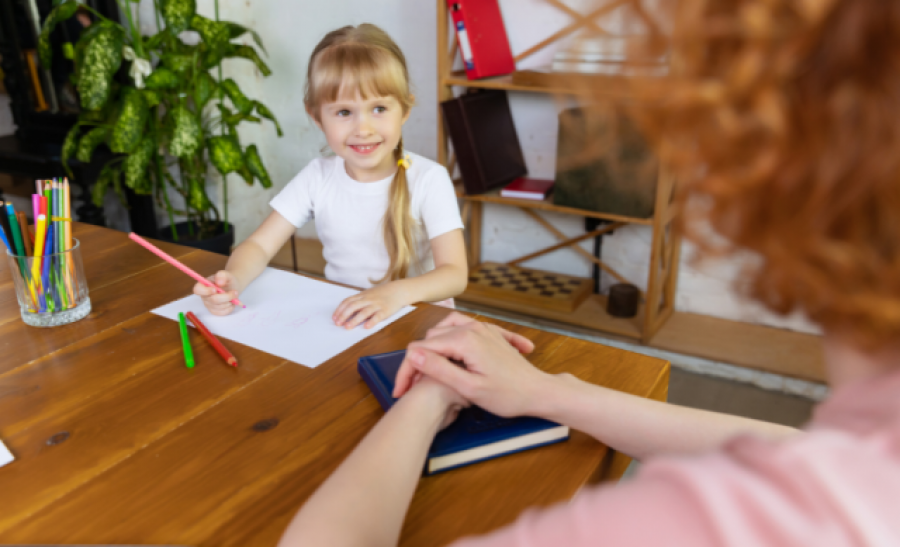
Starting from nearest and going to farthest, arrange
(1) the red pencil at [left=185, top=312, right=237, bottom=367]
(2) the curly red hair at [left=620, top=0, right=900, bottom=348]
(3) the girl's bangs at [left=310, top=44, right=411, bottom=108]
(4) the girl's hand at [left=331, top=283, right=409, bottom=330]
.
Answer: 1. (2) the curly red hair at [left=620, top=0, right=900, bottom=348]
2. (1) the red pencil at [left=185, top=312, right=237, bottom=367]
3. (4) the girl's hand at [left=331, top=283, right=409, bottom=330]
4. (3) the girl's bangs at [left=310, top=44, right=411, bottom=108]

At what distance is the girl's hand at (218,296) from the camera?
1011 mm

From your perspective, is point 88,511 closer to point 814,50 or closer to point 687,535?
→ point 687,535

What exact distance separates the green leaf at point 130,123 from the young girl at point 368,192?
98cm

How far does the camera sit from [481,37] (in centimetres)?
230

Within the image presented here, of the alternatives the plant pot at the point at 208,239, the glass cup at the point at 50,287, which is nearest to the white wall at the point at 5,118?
the plant pot at the point at 208,239

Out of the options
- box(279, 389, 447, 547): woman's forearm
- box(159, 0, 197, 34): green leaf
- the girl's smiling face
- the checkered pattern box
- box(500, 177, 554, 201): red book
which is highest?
box(159, 0, 197, 34): green leaf

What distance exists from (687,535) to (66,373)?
791mm

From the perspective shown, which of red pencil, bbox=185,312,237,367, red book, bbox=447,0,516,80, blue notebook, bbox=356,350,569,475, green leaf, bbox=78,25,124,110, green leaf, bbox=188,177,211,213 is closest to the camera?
blue notebook, bbox=356,350,569,475

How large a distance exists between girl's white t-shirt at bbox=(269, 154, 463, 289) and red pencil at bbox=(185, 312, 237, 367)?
57 cm

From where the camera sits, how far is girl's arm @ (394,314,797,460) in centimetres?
68

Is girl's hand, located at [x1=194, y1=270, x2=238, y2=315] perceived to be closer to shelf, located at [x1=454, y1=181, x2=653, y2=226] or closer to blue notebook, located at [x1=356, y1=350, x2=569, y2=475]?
blue notebook, located at [x1=356, y1=350, x2=569, y2=475]

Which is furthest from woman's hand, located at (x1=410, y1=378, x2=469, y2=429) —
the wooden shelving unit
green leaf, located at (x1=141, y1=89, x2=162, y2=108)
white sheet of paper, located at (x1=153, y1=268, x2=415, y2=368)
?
green leaf, located at (x1=141, y1=89, x2=162, y2=108)

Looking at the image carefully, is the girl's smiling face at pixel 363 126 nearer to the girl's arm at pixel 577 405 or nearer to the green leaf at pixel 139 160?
the girl's arm at pixel 577 405

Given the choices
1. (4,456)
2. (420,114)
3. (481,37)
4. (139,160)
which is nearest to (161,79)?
(139,160)
